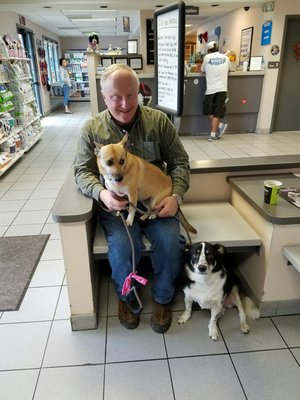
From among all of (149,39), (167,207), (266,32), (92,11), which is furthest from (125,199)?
(92,11)

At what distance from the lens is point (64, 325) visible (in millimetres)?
1751

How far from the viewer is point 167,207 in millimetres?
1614

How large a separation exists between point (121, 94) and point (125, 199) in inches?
20.1

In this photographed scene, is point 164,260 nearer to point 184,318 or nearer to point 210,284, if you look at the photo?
point 210,284

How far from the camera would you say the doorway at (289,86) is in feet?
19.0

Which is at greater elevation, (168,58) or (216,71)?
(168,58)

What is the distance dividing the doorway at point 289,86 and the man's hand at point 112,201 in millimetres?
5656

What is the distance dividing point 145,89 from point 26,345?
2.56 m


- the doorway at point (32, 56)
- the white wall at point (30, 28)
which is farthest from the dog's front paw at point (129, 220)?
the doorway at point (32, 56)

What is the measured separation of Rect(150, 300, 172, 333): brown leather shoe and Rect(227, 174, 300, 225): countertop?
0.72m

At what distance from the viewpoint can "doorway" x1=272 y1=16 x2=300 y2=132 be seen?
5.80 m

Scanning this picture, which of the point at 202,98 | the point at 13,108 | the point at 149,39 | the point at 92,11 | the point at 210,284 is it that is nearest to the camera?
the point at 210,284

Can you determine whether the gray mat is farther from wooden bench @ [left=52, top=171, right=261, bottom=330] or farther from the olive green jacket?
the olive green jacket

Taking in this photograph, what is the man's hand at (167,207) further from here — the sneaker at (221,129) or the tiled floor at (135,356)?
the sneaker at (221,129)
